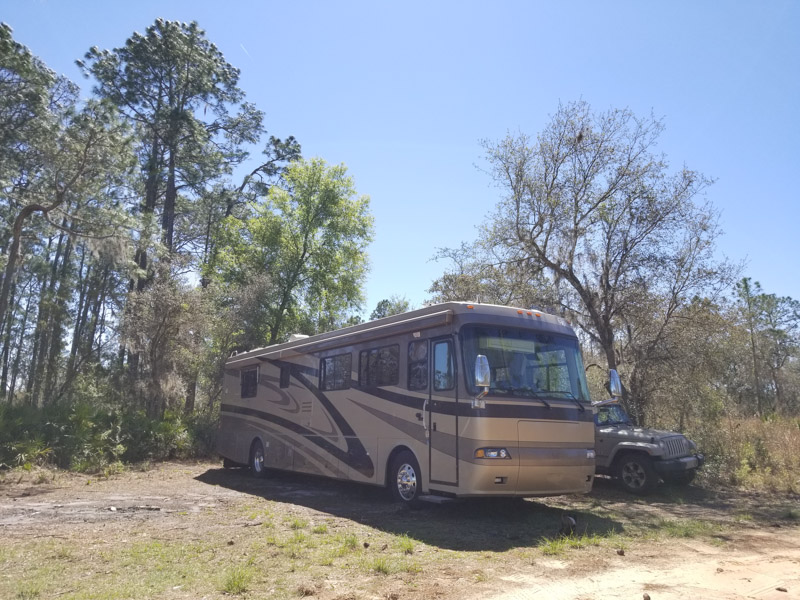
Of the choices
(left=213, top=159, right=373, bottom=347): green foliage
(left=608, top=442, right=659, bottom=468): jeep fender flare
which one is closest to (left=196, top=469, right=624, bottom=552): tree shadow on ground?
(left=608, top=442, right=659, bottom=468): jeep fender flare

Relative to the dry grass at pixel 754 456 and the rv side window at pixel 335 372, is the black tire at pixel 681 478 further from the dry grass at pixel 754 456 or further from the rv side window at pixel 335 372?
the rv side window at pixel 335 372

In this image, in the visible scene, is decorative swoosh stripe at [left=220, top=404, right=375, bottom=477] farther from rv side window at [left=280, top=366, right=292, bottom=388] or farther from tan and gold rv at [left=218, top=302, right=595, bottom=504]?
rv side window at [left=280, top=366, right=292, bottom=388]

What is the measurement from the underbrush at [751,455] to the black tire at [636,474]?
7.91 feet

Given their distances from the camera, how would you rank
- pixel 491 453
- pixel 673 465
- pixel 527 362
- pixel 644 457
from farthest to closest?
pixel 644 457
pixel 673 465
pixel 527 362
pixel 491 453

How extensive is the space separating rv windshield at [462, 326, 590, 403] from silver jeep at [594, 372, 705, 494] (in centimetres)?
215

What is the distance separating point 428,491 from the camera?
9.21 meters

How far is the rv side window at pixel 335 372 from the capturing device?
1174 cm

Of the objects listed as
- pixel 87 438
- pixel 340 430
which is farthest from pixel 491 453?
pixel 87 438

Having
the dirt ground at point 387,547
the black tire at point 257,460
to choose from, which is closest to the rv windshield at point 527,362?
the dirt ground at point 387,547

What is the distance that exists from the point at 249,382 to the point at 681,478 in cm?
1065

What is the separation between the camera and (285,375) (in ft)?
46.6

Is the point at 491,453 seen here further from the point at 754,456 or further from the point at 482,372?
the point at 754,456

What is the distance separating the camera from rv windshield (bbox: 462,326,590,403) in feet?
29.1

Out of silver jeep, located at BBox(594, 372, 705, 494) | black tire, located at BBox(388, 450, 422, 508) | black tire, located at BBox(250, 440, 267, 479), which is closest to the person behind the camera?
black tire, located at BBox(388, 450, 422, 508)
